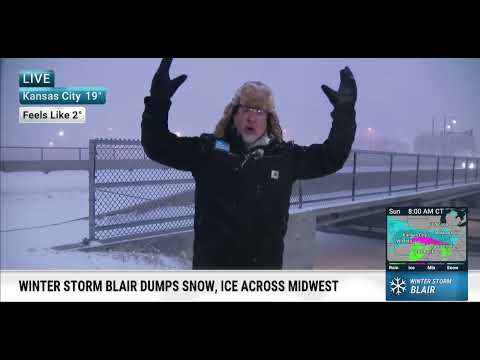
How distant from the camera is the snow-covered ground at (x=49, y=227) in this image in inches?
129

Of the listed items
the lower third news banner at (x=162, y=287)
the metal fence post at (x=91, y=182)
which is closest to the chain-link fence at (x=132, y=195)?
the metal fence post at (x=91, y=182)

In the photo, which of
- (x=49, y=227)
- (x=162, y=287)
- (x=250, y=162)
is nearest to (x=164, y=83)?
(x=250, y=162)

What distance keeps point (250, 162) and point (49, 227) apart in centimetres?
293

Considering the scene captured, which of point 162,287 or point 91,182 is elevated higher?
point 91,182

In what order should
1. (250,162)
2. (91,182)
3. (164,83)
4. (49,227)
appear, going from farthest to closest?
(49,227), (91,182), (250,162), (164,83)

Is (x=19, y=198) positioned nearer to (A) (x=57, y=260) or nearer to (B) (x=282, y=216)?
(A) (x=57, y=260)

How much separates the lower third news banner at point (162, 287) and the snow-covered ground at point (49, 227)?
0.16 m

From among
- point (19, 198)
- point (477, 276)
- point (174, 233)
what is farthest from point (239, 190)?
point (19, 198)

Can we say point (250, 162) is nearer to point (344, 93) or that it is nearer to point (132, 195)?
point (344, 93)

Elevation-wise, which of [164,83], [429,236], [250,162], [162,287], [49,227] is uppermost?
[164,83]

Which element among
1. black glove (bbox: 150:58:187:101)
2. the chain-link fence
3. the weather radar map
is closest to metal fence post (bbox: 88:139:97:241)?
the chain-link fence

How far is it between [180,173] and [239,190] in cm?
179

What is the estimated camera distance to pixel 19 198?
446 centimetres

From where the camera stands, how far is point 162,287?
3029 millimetres
